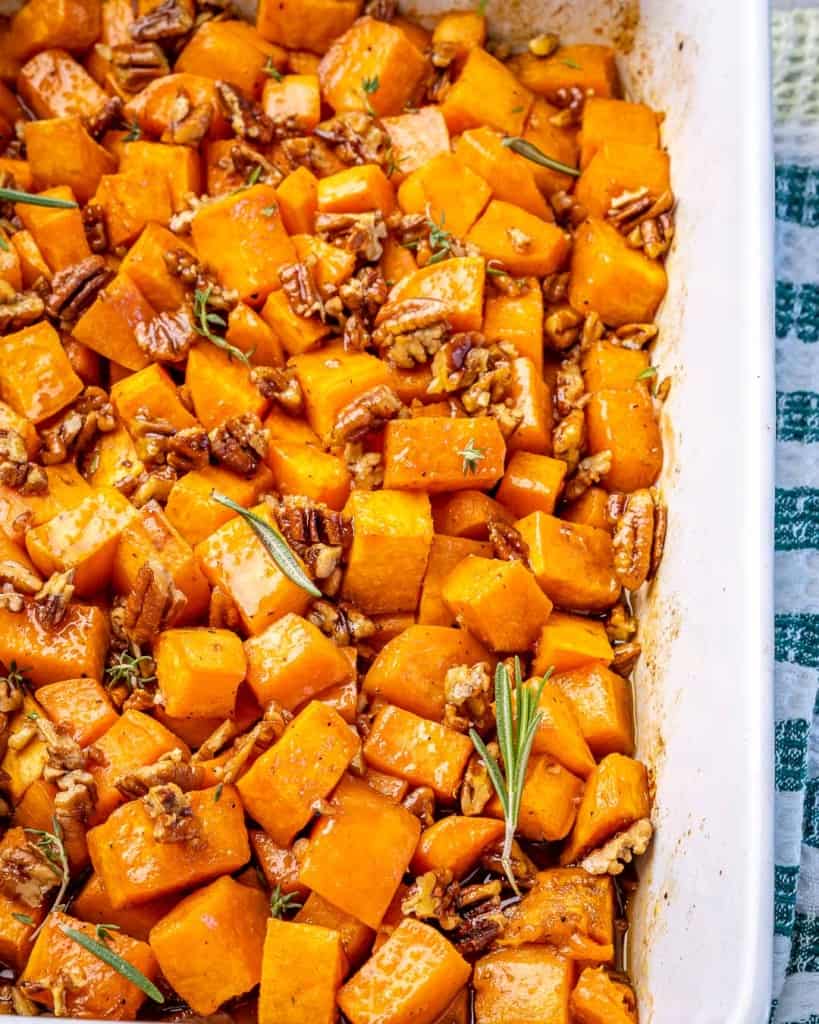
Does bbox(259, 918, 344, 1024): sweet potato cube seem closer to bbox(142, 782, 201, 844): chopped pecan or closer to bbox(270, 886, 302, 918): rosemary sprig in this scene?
bbox(270, 886, 302, 918): rosemary sprig

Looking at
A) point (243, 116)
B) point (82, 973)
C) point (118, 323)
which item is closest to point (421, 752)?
point (82, 973)

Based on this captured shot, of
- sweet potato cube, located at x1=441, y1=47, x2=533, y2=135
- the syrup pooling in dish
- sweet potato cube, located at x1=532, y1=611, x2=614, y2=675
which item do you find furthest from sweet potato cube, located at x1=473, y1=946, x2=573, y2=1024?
sweet potato cube, located at x1=441, y1=47, x2=533, y2=135

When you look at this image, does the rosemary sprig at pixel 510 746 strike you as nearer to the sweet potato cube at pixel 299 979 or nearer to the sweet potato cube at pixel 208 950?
the sweet potato cube at pixel 299 979

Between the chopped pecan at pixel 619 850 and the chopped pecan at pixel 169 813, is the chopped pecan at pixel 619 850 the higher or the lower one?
the lower one

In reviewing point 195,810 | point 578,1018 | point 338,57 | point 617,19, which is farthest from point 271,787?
point 617,19

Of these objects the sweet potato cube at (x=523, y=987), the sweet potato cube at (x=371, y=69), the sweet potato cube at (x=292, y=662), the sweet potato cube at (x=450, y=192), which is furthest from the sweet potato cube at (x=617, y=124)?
the sweet potato cube at (x=523, y=987)

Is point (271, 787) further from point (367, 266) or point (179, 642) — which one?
point (367, 266)
